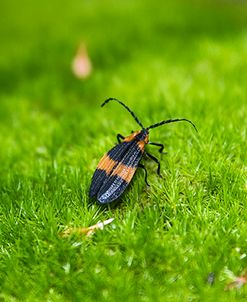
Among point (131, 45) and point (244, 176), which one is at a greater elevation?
point (131, 45)

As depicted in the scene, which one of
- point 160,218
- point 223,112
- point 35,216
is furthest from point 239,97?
point 35,216

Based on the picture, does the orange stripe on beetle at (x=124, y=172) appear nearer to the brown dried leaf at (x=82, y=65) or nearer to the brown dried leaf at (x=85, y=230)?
the brown dried leaf at (x=85, y=230)

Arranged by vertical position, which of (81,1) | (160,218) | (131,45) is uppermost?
(81,1)

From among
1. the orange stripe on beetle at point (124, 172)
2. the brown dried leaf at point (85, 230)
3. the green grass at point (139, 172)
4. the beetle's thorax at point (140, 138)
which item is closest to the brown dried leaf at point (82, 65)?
the green grass at point (139, 172)

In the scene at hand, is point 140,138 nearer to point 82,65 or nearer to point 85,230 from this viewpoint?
point 85,230

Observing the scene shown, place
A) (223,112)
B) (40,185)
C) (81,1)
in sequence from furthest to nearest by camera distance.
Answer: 1. (81,1)
2. (223,112)
3. (40,185)

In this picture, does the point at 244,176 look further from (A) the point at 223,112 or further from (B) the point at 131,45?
(B) the point at 131,45

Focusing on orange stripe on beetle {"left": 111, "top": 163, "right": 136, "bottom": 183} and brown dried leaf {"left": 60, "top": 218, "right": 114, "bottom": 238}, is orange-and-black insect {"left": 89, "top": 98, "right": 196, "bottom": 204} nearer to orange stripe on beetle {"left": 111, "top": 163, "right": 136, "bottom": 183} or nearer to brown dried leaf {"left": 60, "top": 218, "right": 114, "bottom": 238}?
orange stripe on beetle {"left": 111, "top": 163, "right": 136, "bottom": 183}
